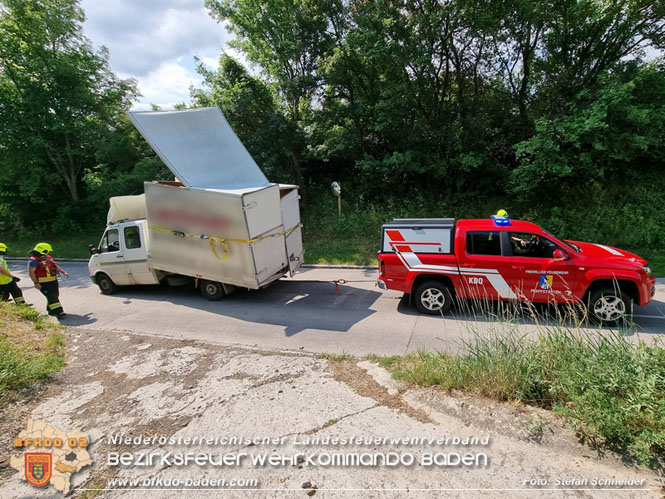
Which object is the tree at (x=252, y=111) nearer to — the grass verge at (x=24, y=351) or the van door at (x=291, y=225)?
the van door at (x=291, y=225)

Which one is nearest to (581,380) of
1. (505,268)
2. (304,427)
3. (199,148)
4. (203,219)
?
(304,427)

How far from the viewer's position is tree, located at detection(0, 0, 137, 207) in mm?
16219

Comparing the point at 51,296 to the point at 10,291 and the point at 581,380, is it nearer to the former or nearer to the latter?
the point at 10,291

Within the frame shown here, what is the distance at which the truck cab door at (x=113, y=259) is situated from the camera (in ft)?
29.2

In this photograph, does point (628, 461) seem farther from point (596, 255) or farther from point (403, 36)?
Result: point (403, 36)

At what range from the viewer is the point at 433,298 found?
661 centimetres

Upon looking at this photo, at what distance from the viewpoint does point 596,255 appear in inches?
232

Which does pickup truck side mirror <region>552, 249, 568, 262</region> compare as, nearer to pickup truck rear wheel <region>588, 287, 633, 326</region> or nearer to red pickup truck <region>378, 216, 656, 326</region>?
red pickup truck <region>378, 216, 656, 326</region>

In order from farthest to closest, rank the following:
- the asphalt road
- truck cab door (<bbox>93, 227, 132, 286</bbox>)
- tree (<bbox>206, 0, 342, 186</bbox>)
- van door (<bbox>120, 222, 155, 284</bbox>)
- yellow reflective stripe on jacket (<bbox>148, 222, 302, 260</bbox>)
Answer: tree (<bbox>206, 0, 342, 186</bbox>), truck cab door (<bbox>93, 227, 132, 286</bbox>), van door (<bbox>120, 222, 155, 284</bbox>), yellow reflective stripe on jacket (<bbox>148, 222, 302, 260</bbox>), the asphalt road

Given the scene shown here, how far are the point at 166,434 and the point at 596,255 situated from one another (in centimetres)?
745

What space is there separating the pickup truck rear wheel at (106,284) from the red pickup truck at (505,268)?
812 centimetres

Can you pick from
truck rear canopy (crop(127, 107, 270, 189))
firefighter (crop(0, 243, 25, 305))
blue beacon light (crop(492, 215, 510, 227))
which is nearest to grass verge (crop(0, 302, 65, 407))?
firefighter (crop(0, 243, 25, 305))

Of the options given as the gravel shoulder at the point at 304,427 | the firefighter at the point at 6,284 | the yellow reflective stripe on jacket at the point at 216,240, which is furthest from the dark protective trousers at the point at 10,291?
the gravel shoulder at the point at 304,427

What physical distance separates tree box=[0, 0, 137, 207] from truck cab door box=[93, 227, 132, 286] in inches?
495
